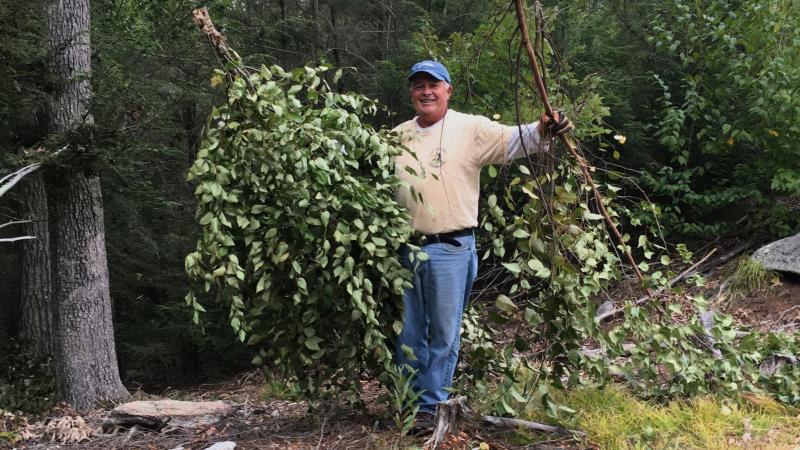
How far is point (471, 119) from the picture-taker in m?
3.26

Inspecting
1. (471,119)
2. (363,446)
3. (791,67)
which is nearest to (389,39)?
(791,67)

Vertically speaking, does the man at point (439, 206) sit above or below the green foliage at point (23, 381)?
above

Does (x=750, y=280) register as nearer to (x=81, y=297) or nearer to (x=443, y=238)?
(x=443, y=238)

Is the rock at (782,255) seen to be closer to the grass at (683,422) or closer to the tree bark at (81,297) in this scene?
the grass at (683,422)


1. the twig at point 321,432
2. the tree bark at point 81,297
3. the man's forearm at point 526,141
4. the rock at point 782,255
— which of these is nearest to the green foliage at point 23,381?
the tree bark at point 81,297

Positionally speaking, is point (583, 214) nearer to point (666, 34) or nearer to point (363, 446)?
point (363, 446)

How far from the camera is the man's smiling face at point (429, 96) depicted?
3268 millimetres

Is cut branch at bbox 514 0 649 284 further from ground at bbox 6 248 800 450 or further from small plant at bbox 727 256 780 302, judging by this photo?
small plant at bbox 727 256 780 302

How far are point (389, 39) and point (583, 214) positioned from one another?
332 inches

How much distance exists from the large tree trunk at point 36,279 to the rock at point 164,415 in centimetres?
423

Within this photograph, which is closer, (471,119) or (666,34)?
(471,119)

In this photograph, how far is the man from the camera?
319 cm

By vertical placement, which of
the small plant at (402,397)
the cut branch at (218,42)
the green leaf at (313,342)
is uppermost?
the cut branch at (218,42)

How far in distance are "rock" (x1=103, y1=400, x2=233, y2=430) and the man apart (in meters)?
1.51
